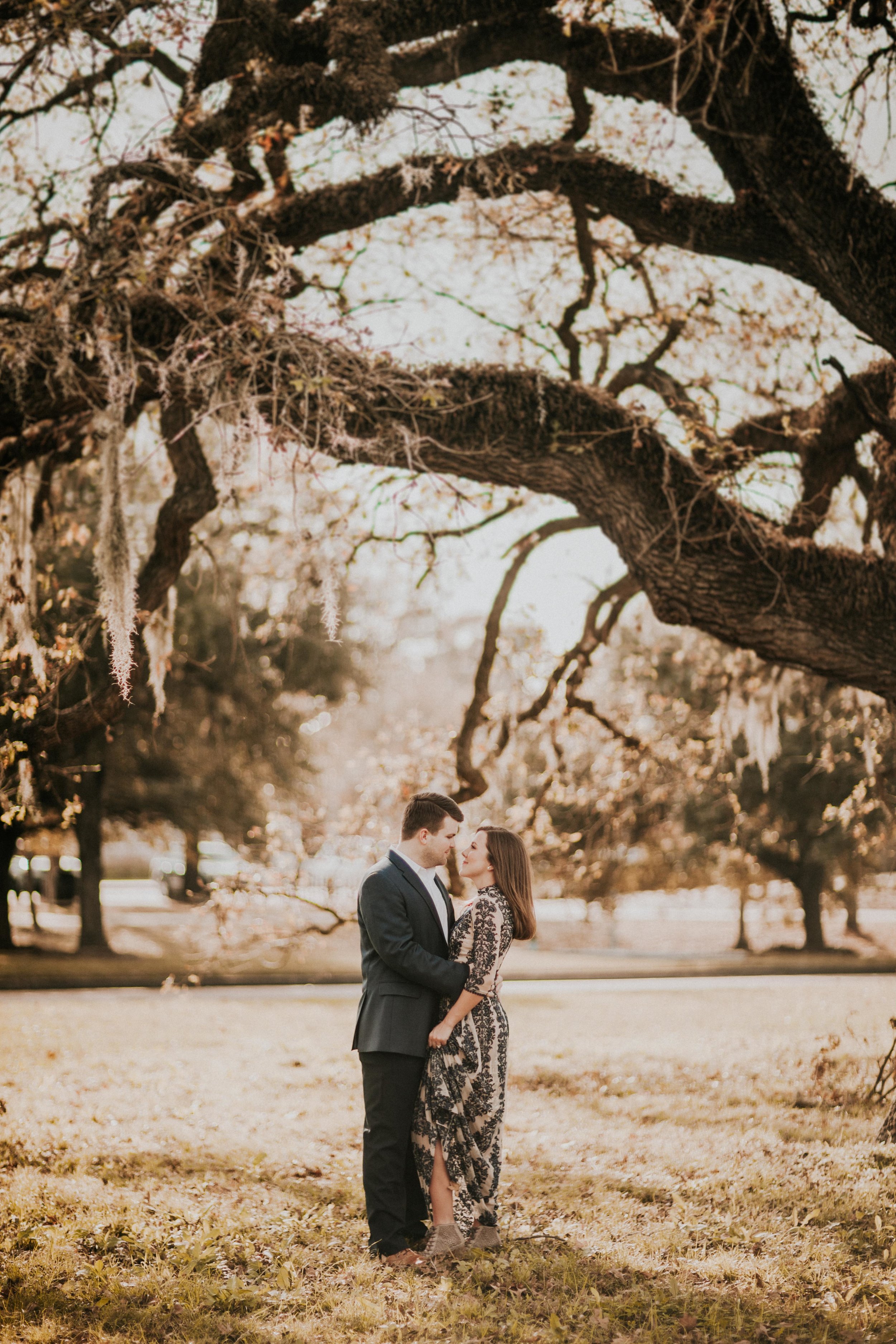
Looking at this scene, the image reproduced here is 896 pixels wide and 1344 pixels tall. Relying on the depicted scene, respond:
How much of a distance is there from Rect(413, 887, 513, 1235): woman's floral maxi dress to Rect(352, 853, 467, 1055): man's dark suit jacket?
11 centimetres

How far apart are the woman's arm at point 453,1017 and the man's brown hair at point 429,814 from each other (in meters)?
0.70

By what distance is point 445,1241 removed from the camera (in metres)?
4.29

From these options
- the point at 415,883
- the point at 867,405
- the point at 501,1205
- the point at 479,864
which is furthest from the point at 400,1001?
the point at 867,405

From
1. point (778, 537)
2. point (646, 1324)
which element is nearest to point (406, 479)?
point (778, 537)

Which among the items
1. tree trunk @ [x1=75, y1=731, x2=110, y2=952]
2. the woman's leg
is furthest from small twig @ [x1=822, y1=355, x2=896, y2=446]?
tree trunk @ [x1=75, y1=731, x2=110, y2=952]

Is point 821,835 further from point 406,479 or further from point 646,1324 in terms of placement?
point 646,1324

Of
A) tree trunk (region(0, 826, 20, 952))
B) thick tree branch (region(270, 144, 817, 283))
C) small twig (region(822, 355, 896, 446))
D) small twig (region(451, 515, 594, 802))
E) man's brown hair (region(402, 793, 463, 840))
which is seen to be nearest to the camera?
man's brown hair (region(402, 793, 463, 840))

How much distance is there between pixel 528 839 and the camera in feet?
34.9

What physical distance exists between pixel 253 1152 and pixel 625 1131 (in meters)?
2.29

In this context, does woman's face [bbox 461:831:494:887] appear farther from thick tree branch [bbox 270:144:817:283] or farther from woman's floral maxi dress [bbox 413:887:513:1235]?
thick tree branch [bbox 270:144:817:283]

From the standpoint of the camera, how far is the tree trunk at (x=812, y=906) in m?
23.8

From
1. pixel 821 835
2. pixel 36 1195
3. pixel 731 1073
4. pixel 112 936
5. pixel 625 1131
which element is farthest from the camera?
pixel 112 936

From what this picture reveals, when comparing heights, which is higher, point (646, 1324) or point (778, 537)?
point (778, 537)

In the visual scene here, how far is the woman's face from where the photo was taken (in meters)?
4.55
